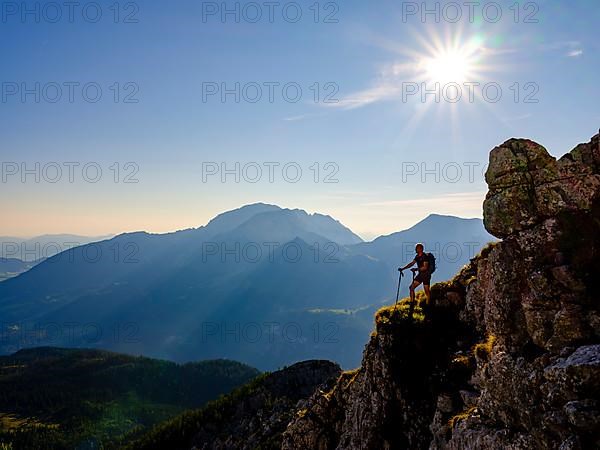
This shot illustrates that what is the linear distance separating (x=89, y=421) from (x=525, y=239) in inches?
8376

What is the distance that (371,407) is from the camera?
843 inches

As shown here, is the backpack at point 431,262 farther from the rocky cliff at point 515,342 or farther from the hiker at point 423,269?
the rocky cliff at point 515,342

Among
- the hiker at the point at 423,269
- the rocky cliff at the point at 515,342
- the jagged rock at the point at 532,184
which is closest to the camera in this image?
the rocky cliff at the point at 515,342

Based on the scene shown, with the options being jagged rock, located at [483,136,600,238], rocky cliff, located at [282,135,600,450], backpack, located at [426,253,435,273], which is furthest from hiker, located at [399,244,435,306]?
jagged rock, located at [483,136,600,238]

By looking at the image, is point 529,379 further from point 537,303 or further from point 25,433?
point 25,433

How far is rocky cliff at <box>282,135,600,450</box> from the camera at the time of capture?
12.0 meters

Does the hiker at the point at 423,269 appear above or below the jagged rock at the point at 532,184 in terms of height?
below

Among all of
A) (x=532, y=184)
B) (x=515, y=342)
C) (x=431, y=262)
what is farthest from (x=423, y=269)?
(x=532, y=184)

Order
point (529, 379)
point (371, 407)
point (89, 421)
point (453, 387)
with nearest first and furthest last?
point (529, 379) → point (453, 387) → point (371, 407) → point (89, 421)

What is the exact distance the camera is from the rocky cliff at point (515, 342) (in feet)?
39.4

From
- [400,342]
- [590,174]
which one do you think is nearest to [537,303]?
Answer: [590,174]

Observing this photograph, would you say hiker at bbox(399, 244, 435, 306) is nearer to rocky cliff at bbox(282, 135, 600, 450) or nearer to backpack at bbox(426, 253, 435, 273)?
backpack at bbox(426, 253, 435, 273)

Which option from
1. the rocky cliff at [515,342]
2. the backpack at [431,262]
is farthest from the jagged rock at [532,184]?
the backpack at [431,262]

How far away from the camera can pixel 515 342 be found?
48.5 feet
